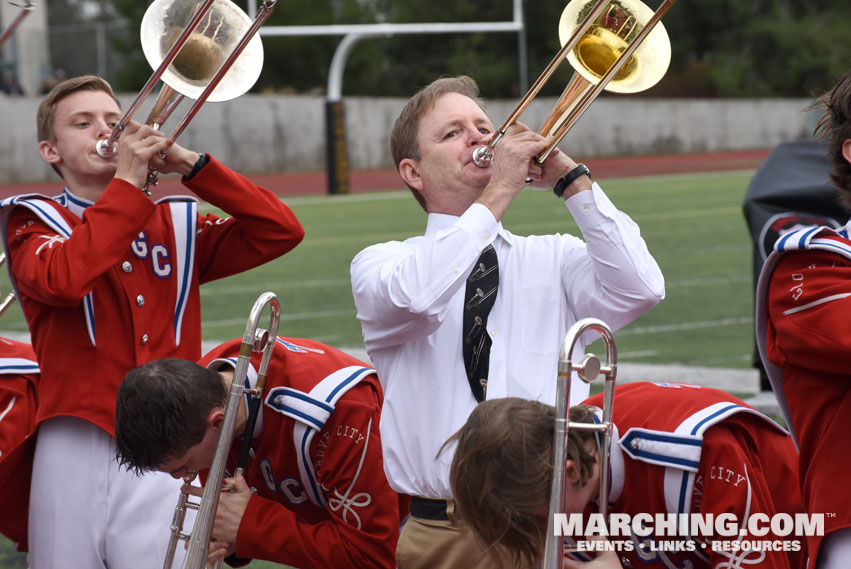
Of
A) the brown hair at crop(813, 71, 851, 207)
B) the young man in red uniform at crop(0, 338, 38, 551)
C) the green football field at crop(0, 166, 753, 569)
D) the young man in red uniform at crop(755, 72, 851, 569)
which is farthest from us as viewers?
the green football field at crop(0, 166, 753, 569)

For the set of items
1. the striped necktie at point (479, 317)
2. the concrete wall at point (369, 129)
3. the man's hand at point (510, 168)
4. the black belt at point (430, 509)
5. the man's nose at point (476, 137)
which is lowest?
the black belt at point (430, 509)

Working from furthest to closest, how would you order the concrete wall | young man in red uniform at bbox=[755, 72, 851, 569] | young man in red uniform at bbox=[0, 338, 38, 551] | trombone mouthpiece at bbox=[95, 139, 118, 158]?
the concrete wall < trombone mouthpiece at bbox=[95, 139, 118, 158] < young man in red uniform at bbox=[0, 338, 38, 551] < young man in red uniform at bbox=[755, 72, 851, 569]

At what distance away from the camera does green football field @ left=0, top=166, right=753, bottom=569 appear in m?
8.63

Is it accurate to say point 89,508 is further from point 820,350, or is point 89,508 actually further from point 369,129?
point 369,129

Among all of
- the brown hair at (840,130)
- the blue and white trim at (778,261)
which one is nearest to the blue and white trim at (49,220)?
the blue and white trim at (778,261)

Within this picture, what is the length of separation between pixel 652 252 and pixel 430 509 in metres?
10.3

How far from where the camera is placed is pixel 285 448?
316cm

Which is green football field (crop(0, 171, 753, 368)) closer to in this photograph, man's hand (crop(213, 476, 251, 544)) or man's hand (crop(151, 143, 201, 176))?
man's hand (crop(151, 143, 201, 176))

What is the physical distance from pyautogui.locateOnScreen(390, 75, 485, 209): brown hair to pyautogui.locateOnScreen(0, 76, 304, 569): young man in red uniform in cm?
53

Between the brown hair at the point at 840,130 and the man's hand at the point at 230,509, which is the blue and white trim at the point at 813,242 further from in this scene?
the man's hand at the point at 230,509

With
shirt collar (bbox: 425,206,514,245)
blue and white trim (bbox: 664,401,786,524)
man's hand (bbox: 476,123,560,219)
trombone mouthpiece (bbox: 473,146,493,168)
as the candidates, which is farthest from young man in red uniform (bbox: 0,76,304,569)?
blue and white trim (bbox: 664,401,786,524)

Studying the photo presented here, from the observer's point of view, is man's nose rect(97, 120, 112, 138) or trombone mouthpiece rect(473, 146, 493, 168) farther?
man's nose rect(97, 120, 112, 138)

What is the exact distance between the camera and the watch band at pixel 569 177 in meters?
3.01

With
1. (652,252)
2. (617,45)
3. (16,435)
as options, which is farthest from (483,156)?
(652,252)
